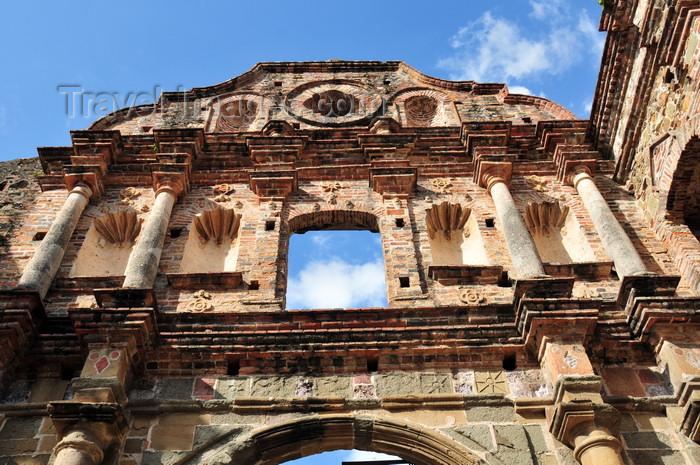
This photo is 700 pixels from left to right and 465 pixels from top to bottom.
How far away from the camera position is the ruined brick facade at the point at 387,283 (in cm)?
805

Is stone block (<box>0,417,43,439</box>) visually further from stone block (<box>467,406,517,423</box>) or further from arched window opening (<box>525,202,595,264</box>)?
arched window opening (<box>525,202,595,264</box>)

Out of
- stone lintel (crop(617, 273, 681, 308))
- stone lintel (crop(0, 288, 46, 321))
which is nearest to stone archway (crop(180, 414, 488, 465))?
stone lintel (crop(0, 288, 46, 321))

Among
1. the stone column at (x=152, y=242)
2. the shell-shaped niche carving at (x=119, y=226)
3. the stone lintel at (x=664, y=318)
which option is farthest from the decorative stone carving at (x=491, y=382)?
the shell-shaped niche carving at (x=119, y=226)

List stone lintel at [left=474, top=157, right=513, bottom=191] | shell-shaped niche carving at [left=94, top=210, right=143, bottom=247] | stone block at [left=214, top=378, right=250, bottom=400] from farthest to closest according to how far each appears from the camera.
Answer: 1. stone lintel at [left=474, top=157, right=513, bottom=191]
2. shell-shaped niche carving at [left=94, top=210, right=143, bottom=247]
3. stone block at [left=214, top=378, right=250, bottom=400]

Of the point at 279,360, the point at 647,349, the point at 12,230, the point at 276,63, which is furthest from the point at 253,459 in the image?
the point at 276,63

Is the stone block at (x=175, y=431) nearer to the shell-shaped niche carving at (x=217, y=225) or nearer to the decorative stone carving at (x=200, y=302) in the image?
the decorative stone carving at (x=200, y=302)

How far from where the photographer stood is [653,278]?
929 centimetres

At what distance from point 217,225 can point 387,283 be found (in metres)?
3.21

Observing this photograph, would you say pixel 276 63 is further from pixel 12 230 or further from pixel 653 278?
pixel 653 278

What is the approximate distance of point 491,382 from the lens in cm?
863

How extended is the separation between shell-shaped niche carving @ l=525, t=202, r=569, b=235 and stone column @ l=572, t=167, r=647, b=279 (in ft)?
1.37

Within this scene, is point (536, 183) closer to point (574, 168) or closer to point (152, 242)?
point (574, 168)

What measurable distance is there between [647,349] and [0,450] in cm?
755

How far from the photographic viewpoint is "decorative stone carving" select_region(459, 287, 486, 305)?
992 centimetres
